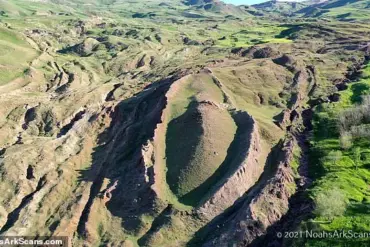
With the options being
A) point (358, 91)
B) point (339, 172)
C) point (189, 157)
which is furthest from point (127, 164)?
point (358, 91)

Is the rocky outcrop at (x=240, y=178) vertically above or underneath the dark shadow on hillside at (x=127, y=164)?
above

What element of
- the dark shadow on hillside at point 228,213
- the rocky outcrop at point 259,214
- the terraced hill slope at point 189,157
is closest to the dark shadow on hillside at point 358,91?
the terraced hill slope at point 189,157

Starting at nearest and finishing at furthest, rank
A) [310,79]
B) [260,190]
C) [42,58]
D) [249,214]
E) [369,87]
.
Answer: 1. [249,214]
2. [260,190]
3. [369,87]
4. [310,79]
5. [42,58]

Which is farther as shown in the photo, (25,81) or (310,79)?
(25,81)

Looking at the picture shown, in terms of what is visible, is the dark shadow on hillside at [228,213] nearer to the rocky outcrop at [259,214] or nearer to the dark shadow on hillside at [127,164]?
the rocky outcrop at [259,214]

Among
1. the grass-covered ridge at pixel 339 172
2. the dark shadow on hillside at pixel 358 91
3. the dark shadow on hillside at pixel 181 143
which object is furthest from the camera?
the dark shadow on hillside at pixel 358 91

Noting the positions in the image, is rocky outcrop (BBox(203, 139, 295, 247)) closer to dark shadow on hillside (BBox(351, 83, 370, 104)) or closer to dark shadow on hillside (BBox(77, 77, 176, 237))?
dark shadow on hillside (BBox(77, 77, 176, 237))

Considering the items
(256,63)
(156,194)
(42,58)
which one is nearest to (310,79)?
(256,63)

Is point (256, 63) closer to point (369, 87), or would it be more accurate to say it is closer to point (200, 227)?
point (369, 87)

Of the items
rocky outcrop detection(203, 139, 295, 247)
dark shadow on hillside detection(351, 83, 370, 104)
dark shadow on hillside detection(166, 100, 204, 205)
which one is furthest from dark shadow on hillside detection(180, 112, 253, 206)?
dark shadow on hillside detection(351, 83, 370, 104)

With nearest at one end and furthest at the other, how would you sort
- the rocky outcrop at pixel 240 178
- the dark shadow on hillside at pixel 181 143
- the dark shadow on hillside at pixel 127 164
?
the rocky outcrop at pixel 240 178
the dark shadow on hillside at pixel 127 164
the dark shadow on hillside at pixel 181 143
